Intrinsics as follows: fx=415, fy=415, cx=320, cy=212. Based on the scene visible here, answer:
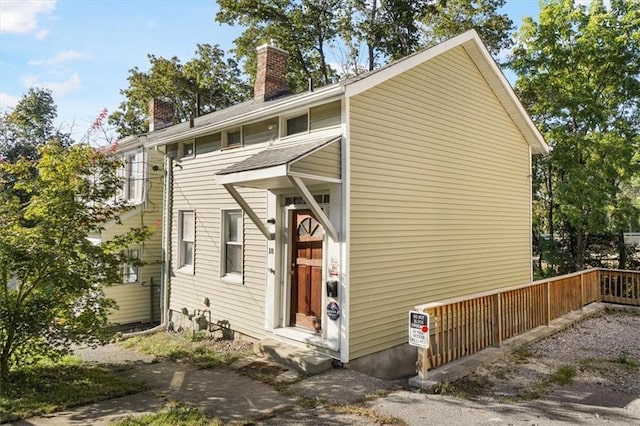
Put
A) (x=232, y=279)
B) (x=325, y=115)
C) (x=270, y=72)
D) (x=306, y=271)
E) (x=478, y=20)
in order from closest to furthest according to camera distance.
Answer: (x=325, y=115) → (x=306, y=271) → (x=232, y=279) → (x=270, y=72) → (x=478, y=20)

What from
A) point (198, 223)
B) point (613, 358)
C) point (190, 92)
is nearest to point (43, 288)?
point (198, 223)

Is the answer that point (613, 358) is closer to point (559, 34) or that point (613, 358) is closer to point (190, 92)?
point (559, 34)

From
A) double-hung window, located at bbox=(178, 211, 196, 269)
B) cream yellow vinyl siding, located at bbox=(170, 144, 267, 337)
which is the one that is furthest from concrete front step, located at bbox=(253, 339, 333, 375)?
double-hung window, located at bbox=(178, 211, 196, 269)

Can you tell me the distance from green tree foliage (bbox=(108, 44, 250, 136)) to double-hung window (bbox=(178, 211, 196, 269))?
19411 millimetres

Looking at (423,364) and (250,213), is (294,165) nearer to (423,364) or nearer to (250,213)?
(250,213)

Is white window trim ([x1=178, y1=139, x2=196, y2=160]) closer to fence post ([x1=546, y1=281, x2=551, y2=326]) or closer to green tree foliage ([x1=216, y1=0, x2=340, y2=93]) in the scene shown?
fence post ([x1=546, y1=281, x2=551, y2=326])

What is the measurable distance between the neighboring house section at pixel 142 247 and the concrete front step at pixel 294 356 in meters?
6.30

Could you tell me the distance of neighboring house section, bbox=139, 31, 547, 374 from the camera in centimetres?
702

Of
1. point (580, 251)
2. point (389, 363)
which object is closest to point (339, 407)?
point (389, 363)

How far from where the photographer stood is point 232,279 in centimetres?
910

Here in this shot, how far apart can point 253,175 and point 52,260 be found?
3.27 m

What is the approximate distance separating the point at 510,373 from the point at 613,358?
237 cm

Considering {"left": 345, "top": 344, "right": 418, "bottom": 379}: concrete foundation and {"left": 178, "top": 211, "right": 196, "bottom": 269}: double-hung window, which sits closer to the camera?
{"left": 345, "top": 344, "right": 418, "bottom": 379}: concrete foundation

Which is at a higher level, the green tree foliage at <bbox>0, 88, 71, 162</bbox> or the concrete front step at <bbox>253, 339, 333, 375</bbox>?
the green tree foliage at <bbox>0, 88, 71, 162</bbox>
